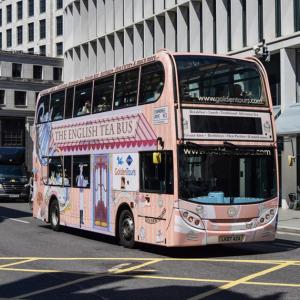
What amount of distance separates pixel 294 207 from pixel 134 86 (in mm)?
15279

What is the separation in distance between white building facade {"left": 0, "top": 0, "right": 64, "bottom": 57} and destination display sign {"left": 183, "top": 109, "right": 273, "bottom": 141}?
224ft

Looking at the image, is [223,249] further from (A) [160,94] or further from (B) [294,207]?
(B) [294,207]

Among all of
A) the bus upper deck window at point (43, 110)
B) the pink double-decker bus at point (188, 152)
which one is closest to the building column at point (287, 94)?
the bus upper deck window at point (43, 110)

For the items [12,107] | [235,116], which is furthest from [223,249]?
[12,107]

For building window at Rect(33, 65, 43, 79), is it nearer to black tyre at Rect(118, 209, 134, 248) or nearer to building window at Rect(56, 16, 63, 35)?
building window at Rect(56, 16, 63, 35)

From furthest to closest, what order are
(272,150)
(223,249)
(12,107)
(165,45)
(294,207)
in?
(12,107) → (165,45) → (294,207) → (223,249) → (272,150)

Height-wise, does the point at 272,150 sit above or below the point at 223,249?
above

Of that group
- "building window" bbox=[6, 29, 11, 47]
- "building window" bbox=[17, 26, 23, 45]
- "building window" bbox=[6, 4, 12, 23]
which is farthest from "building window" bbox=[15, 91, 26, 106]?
"building window" bbox=[6, 4, 12, 23]

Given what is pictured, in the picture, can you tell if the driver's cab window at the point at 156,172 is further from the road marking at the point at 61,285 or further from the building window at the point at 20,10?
the building window at the point at 20,10

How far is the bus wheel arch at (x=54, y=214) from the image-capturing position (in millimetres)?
18016

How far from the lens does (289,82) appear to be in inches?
1107

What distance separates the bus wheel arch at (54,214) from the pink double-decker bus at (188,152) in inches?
131

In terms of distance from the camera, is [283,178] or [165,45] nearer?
[283,178]

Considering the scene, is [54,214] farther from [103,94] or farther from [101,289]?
[101,289]
